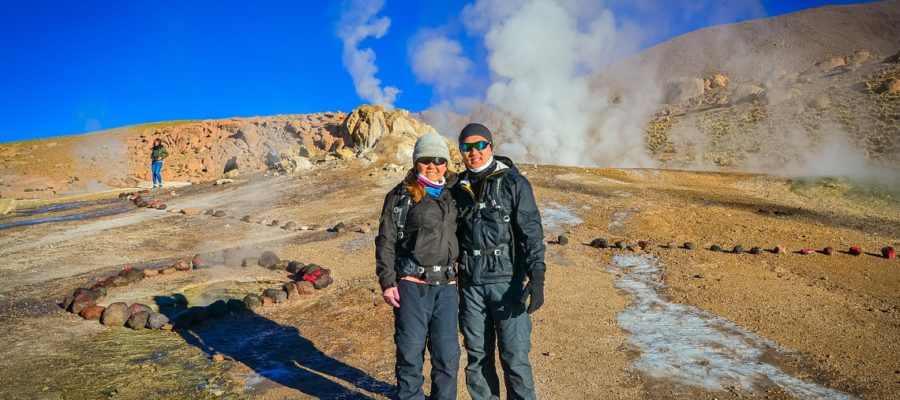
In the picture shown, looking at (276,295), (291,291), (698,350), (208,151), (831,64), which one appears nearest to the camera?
(698,350)

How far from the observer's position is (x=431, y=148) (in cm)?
315

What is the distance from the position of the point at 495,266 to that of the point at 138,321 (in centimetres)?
436

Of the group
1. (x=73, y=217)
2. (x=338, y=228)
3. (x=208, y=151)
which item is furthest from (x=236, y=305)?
(x=208, y=151)

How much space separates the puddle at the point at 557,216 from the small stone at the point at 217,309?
572 cm

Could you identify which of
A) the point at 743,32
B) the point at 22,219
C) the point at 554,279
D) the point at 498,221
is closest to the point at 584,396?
the point at 498,221

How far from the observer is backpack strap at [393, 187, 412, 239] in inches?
123

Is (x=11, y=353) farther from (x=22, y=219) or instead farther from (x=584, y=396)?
(x=22, y=219)

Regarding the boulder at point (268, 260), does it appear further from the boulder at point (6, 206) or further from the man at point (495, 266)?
the boulder at point (6, 206)

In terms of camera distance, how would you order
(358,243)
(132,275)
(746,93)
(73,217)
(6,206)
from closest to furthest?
(132,275)
(358,243)
(73,217)
(6,206)
(746,93)

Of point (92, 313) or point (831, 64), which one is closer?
point (92, 313)

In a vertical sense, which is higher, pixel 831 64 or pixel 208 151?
pixel 831 64

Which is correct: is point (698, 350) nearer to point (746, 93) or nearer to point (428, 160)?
point (428, 160)

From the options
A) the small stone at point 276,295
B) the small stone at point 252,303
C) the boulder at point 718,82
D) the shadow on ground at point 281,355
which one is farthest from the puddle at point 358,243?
the boulder at point 718,82

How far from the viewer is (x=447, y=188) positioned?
10.6ft
